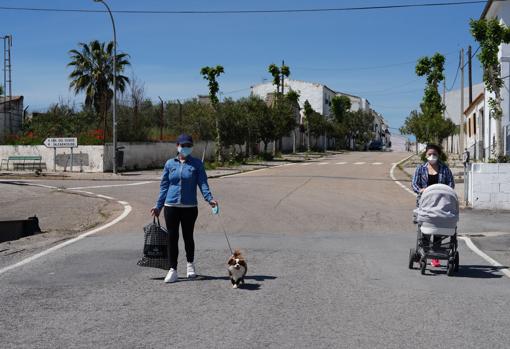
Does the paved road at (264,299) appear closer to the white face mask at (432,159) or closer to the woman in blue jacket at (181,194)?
the woman in blue jacket at (181,194)

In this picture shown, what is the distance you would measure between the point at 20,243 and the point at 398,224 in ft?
24.9

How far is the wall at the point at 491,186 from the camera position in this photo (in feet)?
55.5

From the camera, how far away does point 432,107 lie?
42.1 meters

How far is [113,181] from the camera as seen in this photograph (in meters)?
29.2

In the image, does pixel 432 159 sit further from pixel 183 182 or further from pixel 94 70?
pixel 94 70

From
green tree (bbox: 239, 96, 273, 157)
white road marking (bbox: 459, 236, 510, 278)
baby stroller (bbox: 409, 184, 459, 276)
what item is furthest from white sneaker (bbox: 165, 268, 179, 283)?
green tree (bbox: 239, 96, 273, 157)

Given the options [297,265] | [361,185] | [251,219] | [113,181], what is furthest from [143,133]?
[297,265]

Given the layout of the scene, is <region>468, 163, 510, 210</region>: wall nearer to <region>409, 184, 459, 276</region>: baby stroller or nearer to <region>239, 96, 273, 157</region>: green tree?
<region>409, 184, 459, 276</region>: baby stroller

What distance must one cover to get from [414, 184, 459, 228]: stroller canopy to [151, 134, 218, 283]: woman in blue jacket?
101 inches

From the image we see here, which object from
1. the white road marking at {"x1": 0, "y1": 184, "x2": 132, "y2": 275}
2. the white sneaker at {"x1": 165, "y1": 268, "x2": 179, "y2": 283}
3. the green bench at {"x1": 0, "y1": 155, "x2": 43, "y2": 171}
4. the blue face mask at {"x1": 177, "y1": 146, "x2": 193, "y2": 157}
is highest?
the blue face mask at {"x1": 177, "y1": 146, "x2": 193, "y2": 157}

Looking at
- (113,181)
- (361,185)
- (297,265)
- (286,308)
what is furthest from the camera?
(113,181)

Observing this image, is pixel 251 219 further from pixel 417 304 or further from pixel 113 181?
pixel 113 181

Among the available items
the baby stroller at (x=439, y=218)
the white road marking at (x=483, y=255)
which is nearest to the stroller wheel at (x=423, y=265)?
the baby stroller at (x=439, y=218)

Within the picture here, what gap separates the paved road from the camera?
221 inches
